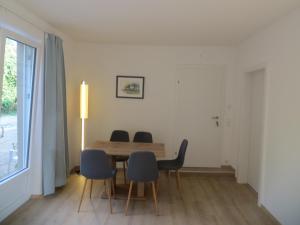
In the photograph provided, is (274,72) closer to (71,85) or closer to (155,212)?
(155,212)

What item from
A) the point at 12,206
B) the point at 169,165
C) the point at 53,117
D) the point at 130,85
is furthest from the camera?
the point at 130,85

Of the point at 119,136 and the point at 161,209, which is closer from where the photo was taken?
the point at 161,209

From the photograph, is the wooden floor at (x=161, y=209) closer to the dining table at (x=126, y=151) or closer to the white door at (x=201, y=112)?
the dining table at (x=126, y=151)

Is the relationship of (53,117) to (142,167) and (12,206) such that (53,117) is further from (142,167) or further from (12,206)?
(142,167)

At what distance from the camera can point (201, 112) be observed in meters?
5.27

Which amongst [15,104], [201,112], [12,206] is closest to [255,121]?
[201,112]

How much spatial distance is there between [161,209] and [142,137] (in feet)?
5.19

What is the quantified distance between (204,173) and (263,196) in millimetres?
1537

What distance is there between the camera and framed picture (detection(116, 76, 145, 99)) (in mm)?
5242

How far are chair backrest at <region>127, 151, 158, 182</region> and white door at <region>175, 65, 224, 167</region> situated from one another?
6.79 ft

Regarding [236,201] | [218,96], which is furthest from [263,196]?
[218,96]

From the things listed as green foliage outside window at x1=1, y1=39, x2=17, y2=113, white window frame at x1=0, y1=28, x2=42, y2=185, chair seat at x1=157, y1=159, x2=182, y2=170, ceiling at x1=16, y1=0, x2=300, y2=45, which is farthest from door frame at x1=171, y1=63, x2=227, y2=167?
green foliage outside window at x1=1, y1=39, x2=17, y2=113

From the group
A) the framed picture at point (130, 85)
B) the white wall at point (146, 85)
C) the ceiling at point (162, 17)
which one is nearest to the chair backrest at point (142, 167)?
the ceiling at point (162, 17)

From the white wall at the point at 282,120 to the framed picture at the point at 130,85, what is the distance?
2268mm
